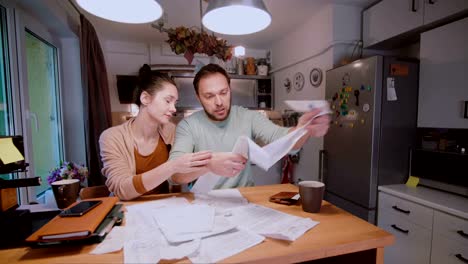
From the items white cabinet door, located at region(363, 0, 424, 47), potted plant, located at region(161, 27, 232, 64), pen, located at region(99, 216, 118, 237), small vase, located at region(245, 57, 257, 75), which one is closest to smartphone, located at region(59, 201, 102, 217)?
pen, located at region(99, 216, 118, 237)

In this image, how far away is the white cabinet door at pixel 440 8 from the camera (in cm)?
169

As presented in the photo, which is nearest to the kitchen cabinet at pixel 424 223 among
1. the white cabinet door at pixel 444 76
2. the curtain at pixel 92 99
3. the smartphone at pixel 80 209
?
the white cabinet door at pixel 444 76

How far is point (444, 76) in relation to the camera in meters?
1.84

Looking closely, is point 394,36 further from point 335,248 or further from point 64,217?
point 64,217

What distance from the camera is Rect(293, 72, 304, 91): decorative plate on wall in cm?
325

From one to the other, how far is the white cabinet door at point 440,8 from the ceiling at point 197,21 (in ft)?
2.27

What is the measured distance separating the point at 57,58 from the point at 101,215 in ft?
8.43

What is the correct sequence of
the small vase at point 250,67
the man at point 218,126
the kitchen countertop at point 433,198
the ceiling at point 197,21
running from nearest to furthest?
the man at point 218,126, the kitchen countertop at point 433,198, the ceiling at point 197,21, the small vase at point 250,67

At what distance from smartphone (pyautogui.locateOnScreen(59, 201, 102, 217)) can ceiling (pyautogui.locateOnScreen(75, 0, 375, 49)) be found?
223cm

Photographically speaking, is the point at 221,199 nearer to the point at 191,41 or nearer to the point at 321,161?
the point at 191,41

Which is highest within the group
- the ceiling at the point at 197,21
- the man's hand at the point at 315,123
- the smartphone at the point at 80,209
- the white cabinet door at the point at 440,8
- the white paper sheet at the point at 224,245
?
the ceiling at the point at 197,21

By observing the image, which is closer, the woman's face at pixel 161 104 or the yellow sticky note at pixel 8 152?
the yellow sticky note at pixel 8 152

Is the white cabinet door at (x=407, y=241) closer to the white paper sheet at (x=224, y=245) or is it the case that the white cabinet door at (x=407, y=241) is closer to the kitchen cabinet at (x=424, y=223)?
the kitchen cabinet at (x=424, y=223)

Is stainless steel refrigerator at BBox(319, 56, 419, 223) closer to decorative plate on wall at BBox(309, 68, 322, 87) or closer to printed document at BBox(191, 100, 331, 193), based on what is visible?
decorative plate on wall at BBox(309, 68, 322, 87)
